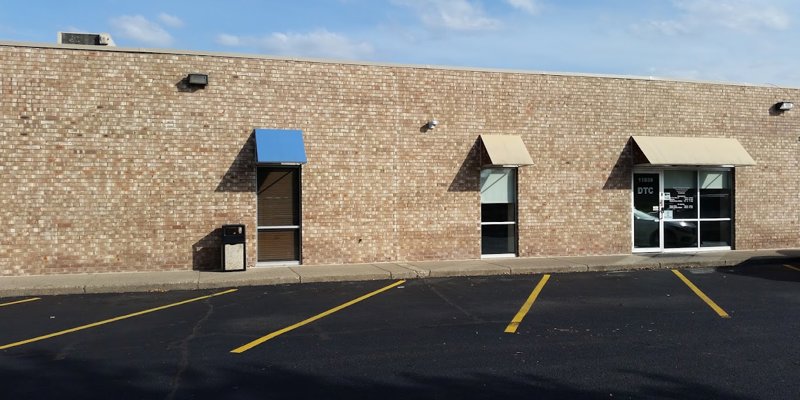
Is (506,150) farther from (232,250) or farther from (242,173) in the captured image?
(232,250)

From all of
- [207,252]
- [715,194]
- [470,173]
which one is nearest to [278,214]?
[207,252]

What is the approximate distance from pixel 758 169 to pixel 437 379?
48.9ft

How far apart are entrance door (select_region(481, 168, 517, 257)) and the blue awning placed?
460 centimetres

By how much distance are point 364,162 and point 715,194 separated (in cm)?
968

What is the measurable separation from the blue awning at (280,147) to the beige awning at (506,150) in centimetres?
430

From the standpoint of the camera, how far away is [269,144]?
44.8 ft

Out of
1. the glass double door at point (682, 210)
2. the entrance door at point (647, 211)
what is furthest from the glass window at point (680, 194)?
the entrance door at point (647, 211)

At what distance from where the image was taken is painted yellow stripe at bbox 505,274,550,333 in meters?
8.18

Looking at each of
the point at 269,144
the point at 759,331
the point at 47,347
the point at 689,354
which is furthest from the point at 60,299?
the point at 759,331

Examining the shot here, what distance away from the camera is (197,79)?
44.1 feet

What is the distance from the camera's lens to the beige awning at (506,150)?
578 inches

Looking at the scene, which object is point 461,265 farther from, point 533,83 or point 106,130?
A: point 106,130

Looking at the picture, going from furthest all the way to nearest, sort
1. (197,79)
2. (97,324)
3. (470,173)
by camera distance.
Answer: (470,173)
(197,79)
(97,324)

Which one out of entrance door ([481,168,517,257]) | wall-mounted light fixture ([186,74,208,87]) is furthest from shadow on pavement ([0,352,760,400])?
entrance door ([481,168,517,257])
